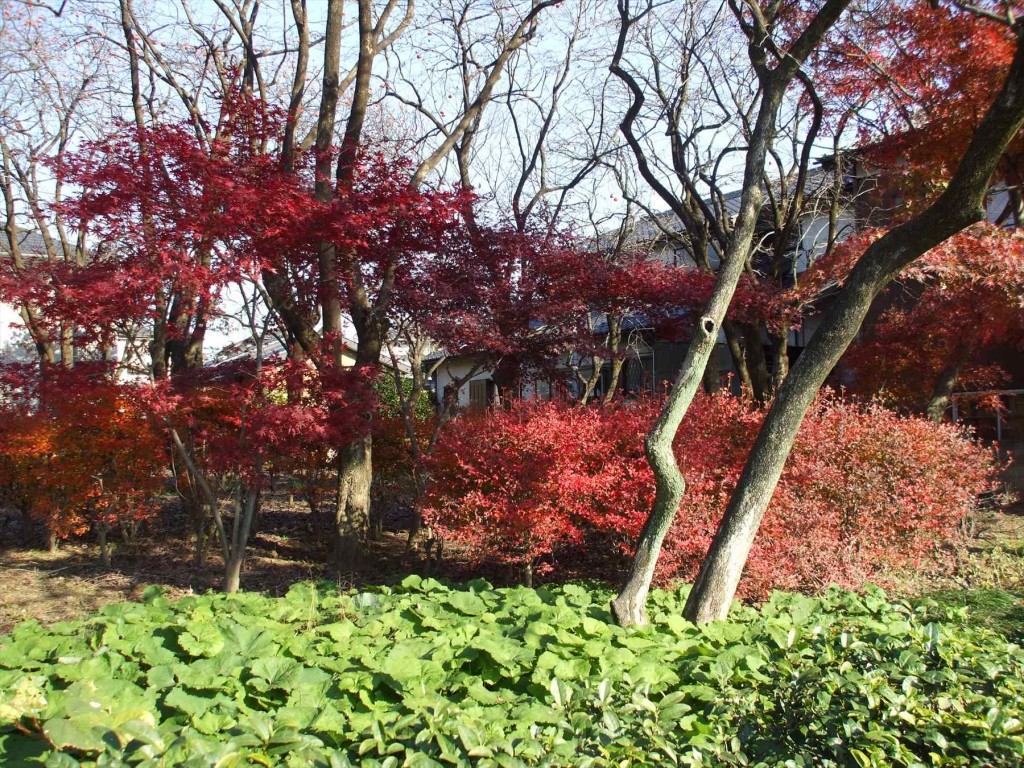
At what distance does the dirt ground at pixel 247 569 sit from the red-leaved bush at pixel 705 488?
0.64 m

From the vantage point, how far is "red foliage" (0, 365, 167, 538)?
Result: 26.9 feet

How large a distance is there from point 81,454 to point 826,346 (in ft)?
24.6

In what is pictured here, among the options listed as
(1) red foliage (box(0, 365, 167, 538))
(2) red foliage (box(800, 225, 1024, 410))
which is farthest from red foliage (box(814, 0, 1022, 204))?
(1) red foliage (box(0, 365, 167, 538))

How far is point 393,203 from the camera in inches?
284

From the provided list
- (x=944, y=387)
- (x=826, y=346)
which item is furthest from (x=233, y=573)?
(x=944, y=387)

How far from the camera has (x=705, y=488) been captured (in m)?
6.66

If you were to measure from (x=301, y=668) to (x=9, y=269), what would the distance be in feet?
18.7

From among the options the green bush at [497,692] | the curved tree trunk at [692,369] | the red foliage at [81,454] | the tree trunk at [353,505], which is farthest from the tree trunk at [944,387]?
the red foliage at [81,454]

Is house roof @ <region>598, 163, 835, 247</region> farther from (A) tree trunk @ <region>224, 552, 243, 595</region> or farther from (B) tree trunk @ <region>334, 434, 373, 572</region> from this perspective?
(A) tree trunk @ <region>224, 552, 243, 595</region>

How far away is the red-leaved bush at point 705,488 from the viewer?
6465mm

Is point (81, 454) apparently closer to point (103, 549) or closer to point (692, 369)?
point (103, 549)

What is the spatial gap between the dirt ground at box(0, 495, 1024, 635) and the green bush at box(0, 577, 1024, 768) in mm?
3382

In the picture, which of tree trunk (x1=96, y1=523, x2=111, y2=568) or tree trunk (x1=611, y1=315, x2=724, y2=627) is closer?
tree trunk (x1=611, y1=315, x2=724, y2=627)

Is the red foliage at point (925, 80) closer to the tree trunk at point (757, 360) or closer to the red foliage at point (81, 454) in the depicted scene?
the tree trunk at point (757, 360)
